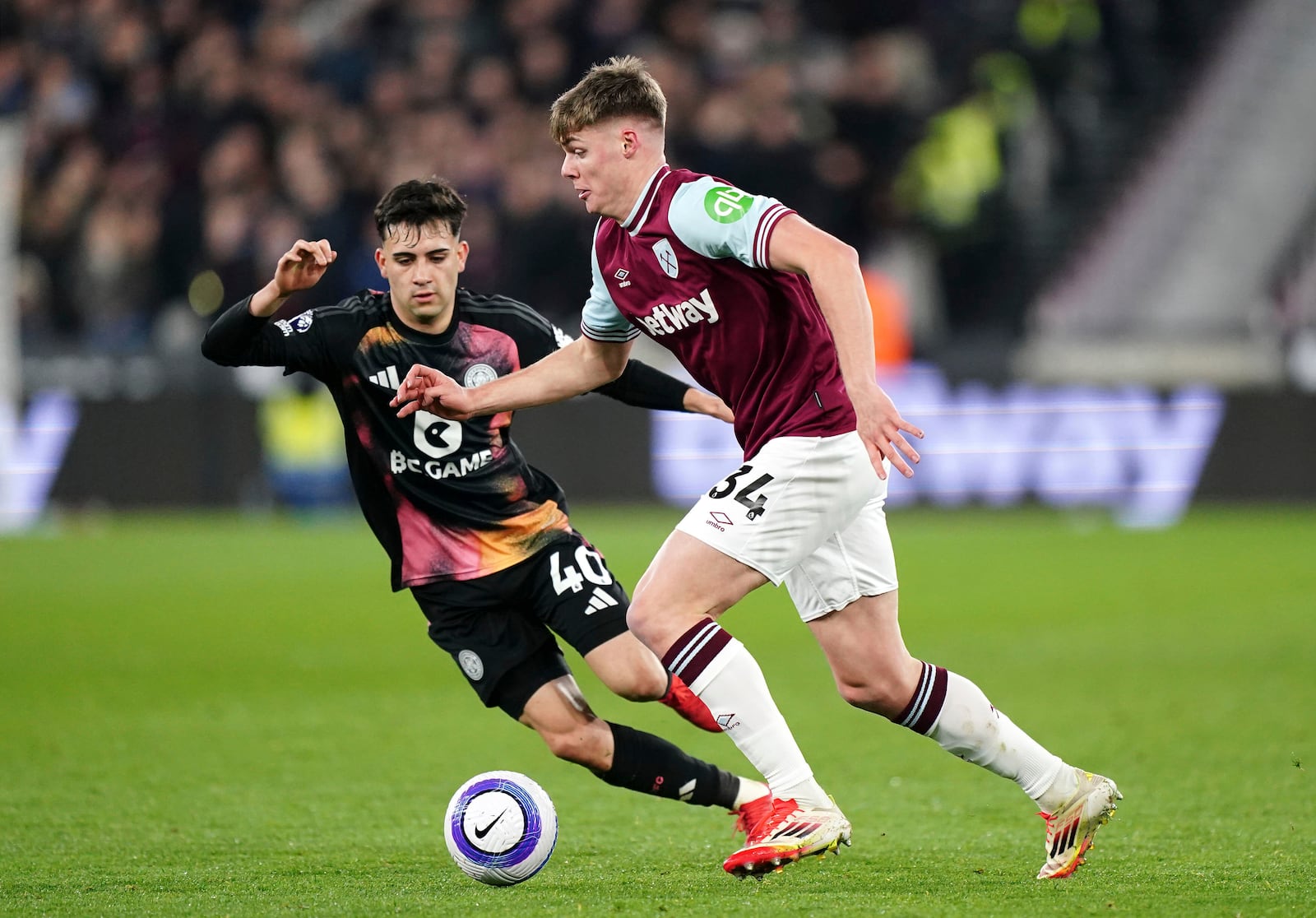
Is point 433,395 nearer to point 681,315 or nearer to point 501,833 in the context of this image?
point 681,315

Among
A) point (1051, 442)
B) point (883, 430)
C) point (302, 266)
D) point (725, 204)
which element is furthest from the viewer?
point (1051, 442)

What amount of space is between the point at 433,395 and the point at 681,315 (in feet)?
2.31

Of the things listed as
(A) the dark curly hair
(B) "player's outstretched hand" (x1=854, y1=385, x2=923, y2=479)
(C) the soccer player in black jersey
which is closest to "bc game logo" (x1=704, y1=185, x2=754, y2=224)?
(B) "player's outstretched hand" (x1=854, y1=385, x2=923, y2=479)

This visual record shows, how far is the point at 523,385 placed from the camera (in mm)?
4863

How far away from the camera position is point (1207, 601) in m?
10.6

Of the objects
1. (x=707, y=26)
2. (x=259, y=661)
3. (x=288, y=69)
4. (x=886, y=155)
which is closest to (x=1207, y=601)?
(x=259, y=661)

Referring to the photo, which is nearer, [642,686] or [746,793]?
[642,686]

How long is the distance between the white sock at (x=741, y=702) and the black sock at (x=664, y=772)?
0.55 m

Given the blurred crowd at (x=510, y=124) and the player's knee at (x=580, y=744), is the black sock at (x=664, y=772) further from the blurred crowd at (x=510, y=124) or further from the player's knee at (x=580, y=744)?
the blurred crowd at (x=510, y=124)

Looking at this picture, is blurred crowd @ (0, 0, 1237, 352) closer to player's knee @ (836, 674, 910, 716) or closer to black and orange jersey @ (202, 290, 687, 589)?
black and orange jersey @ (202, 290, 687, 589)

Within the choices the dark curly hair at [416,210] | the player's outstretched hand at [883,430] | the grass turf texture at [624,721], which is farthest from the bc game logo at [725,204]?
the grass turf texture at [624,721]

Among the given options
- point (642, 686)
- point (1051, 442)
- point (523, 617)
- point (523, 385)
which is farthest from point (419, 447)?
point (1051, 442)

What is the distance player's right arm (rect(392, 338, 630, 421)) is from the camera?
15.3 feet

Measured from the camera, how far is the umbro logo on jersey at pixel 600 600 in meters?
5.05
